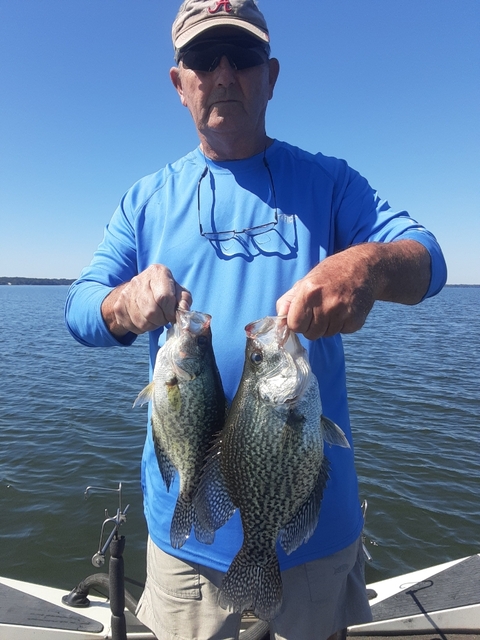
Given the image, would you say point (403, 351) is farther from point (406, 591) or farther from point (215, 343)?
point (215, 343)

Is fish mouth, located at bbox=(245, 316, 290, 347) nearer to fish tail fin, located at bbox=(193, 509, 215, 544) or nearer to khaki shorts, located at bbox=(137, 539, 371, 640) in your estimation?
fish tail fin, located at bbox=(193, 509, 215, 544)

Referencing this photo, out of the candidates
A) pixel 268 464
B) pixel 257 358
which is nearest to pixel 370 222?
pixel 257 358

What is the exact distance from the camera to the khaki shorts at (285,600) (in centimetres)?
257

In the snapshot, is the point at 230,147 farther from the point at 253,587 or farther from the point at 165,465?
the point at 253,587

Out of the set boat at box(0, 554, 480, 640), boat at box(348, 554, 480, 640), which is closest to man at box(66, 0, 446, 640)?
boat at box(0, 554, 480, 640)

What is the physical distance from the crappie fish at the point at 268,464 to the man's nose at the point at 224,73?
1.48 metres

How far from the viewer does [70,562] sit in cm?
767

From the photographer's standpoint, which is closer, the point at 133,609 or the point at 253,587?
the point at 253,587

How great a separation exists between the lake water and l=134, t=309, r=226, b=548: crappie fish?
6038mm

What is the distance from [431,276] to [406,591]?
3736 millimetres

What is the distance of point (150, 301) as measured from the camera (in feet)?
6.75

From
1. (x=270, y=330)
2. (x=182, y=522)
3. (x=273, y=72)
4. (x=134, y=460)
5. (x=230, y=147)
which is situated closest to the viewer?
(x=270, y=330)

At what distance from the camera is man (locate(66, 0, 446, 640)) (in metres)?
2.54

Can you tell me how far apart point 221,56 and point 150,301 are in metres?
1.59
